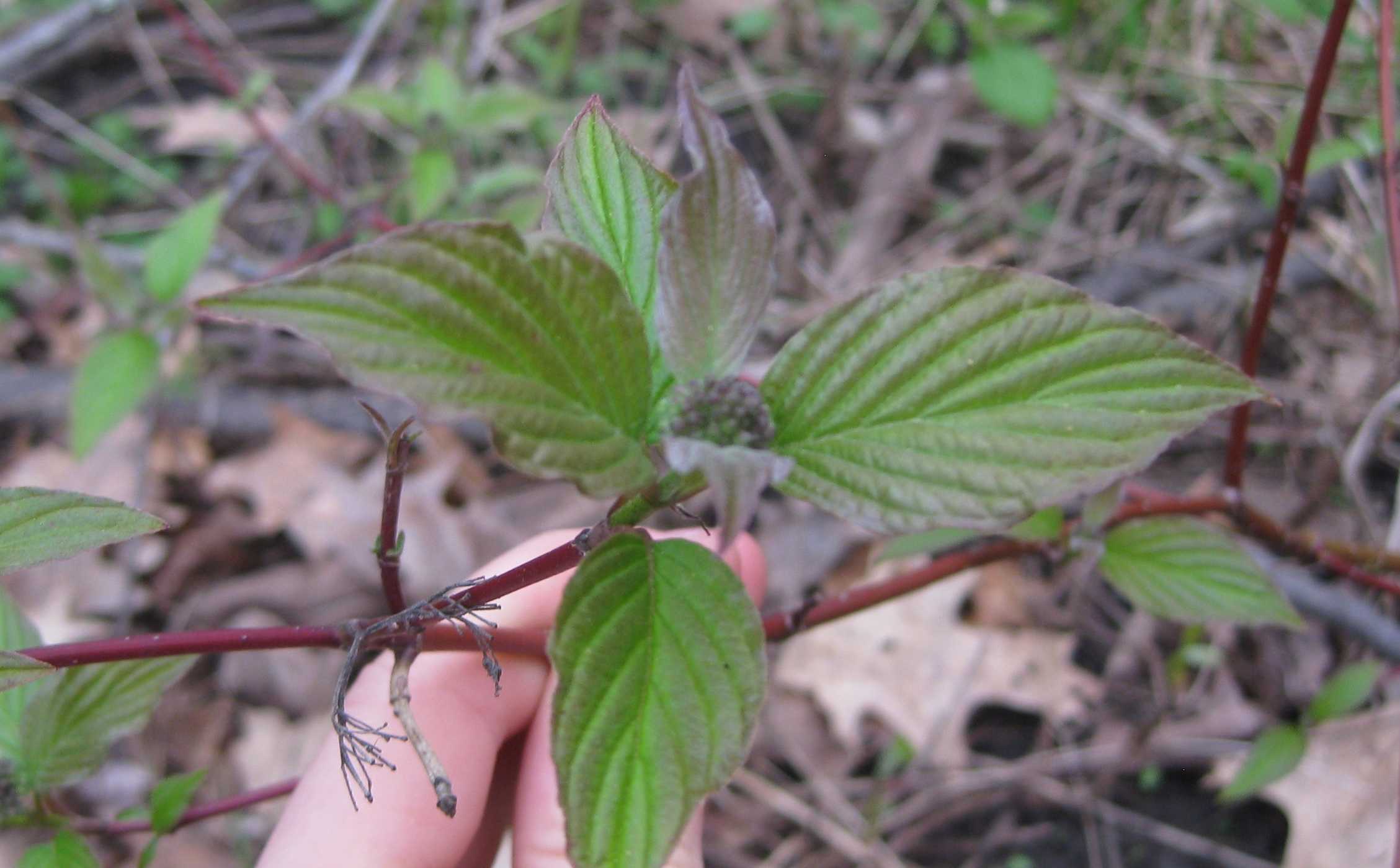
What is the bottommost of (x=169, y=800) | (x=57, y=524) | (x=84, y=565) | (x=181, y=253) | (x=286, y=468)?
(x=84, y=565)

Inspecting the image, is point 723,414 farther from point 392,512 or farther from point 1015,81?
point 1015,81

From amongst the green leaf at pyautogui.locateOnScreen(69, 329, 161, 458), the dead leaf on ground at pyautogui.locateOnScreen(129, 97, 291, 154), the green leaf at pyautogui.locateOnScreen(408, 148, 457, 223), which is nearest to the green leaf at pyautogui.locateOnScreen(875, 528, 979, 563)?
the green leaf at pyautogui.locateOnScreen(408, 148, 457, 223)

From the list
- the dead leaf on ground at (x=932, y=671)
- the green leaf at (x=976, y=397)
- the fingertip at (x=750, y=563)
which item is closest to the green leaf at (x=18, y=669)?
the green leaf at (x=976, y=397)

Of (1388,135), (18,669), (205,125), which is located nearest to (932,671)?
(1388,135)

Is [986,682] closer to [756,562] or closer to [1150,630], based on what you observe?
[1150,630]

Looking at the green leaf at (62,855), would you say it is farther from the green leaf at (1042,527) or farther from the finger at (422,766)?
the green leaf at (1042,527)

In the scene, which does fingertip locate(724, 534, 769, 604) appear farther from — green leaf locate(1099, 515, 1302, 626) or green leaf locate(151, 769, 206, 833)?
green leaf locate(151, 769, 206, 833)
